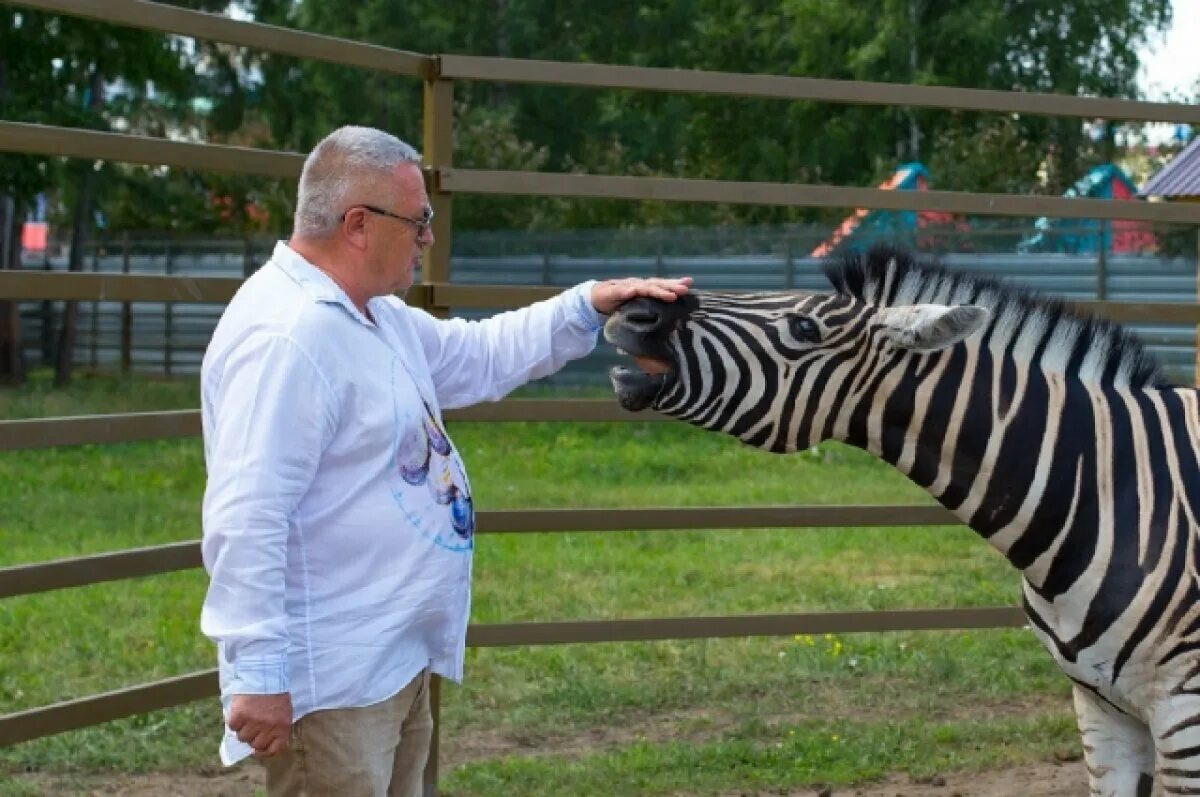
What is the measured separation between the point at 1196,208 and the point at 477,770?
3111 mm

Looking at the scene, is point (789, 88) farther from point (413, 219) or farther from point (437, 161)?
point (413, 219)

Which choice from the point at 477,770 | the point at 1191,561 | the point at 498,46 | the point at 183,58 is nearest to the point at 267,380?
the point at 1191,561

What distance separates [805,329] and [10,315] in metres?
15.8

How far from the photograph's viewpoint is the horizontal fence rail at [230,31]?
4090mm

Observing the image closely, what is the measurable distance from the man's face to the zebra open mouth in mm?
581

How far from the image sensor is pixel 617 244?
1814 centimetres

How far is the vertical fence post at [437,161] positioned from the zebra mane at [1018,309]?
1.47m

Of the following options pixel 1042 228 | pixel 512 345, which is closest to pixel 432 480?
pixel 512 345

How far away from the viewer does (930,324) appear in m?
3.48

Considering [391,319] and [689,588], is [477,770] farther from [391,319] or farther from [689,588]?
[689,588]

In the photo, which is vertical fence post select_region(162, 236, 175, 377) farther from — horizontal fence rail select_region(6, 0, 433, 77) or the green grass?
horizontal fence rail select_region(6, 0, 433, 77)

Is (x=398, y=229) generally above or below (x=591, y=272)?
above

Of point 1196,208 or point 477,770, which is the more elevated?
point 1196,208

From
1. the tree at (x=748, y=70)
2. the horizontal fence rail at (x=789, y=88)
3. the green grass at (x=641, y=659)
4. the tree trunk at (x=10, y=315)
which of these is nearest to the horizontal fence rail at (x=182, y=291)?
the horizontal fence rail at (x=789, y=88)
